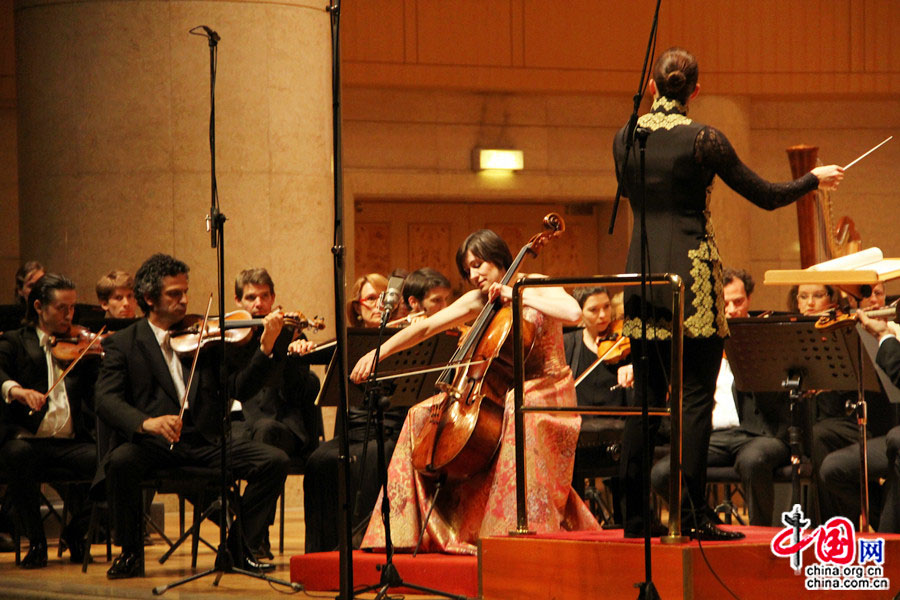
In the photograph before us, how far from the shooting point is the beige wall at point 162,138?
6.79m

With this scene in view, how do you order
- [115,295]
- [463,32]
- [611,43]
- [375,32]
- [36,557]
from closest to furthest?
[36,557], [115,295], [375,32], [463,32], [611,43]

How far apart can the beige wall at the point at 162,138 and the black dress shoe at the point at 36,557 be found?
1783 mm

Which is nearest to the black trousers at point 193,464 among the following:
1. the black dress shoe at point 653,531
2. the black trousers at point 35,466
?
the black trousers at point 35,466

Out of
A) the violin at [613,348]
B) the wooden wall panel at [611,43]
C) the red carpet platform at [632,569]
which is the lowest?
the red carpet platform at [632,569]

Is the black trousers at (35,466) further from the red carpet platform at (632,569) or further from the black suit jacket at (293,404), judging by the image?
the red carpet platform at (632,569)

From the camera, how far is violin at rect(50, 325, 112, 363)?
17.6 ft

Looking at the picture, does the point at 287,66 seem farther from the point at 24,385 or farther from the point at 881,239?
the point at 881,239

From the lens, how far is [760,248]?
9.33 metres

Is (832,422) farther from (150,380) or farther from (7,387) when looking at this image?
(7,387)

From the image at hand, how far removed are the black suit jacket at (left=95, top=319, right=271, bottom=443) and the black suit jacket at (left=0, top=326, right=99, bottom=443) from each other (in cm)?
54

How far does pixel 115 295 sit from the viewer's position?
6184 millimetres

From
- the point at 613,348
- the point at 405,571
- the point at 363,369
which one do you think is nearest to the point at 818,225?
the point at 613,348

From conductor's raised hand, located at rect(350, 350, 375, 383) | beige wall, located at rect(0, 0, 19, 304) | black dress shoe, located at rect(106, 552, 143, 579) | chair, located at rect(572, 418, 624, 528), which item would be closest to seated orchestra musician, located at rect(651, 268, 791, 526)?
chair, located at rect(572, 418, 624, 528)

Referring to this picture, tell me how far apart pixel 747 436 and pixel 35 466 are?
2.85 m
